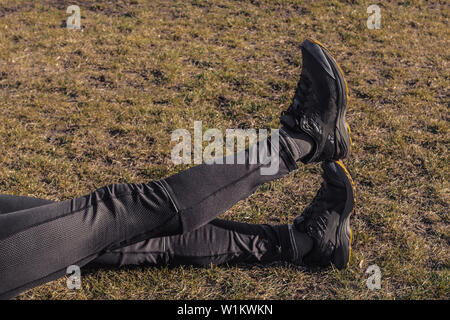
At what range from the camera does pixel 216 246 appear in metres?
3.20

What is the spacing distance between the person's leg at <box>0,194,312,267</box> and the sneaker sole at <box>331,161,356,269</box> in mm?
199

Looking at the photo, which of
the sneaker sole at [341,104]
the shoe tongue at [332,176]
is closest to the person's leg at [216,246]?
the shoe tongue at [332,176]

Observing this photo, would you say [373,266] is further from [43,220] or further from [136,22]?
[136,22]

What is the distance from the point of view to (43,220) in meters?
2.52

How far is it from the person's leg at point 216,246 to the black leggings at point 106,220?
19.2 inches

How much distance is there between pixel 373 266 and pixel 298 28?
467cm

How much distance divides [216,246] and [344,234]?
2.90 feet

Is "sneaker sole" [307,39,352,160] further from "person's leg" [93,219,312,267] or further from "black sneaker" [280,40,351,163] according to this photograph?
"person's leg" [93,219,312,267]

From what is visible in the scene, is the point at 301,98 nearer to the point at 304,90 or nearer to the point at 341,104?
the point at 304,90

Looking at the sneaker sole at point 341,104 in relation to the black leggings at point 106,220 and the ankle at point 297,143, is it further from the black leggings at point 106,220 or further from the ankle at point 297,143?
the black leggings at point 106,220

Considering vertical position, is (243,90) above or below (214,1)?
below

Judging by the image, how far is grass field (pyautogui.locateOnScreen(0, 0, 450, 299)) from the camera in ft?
10.6

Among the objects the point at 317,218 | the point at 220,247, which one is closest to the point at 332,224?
the point at 317,218
